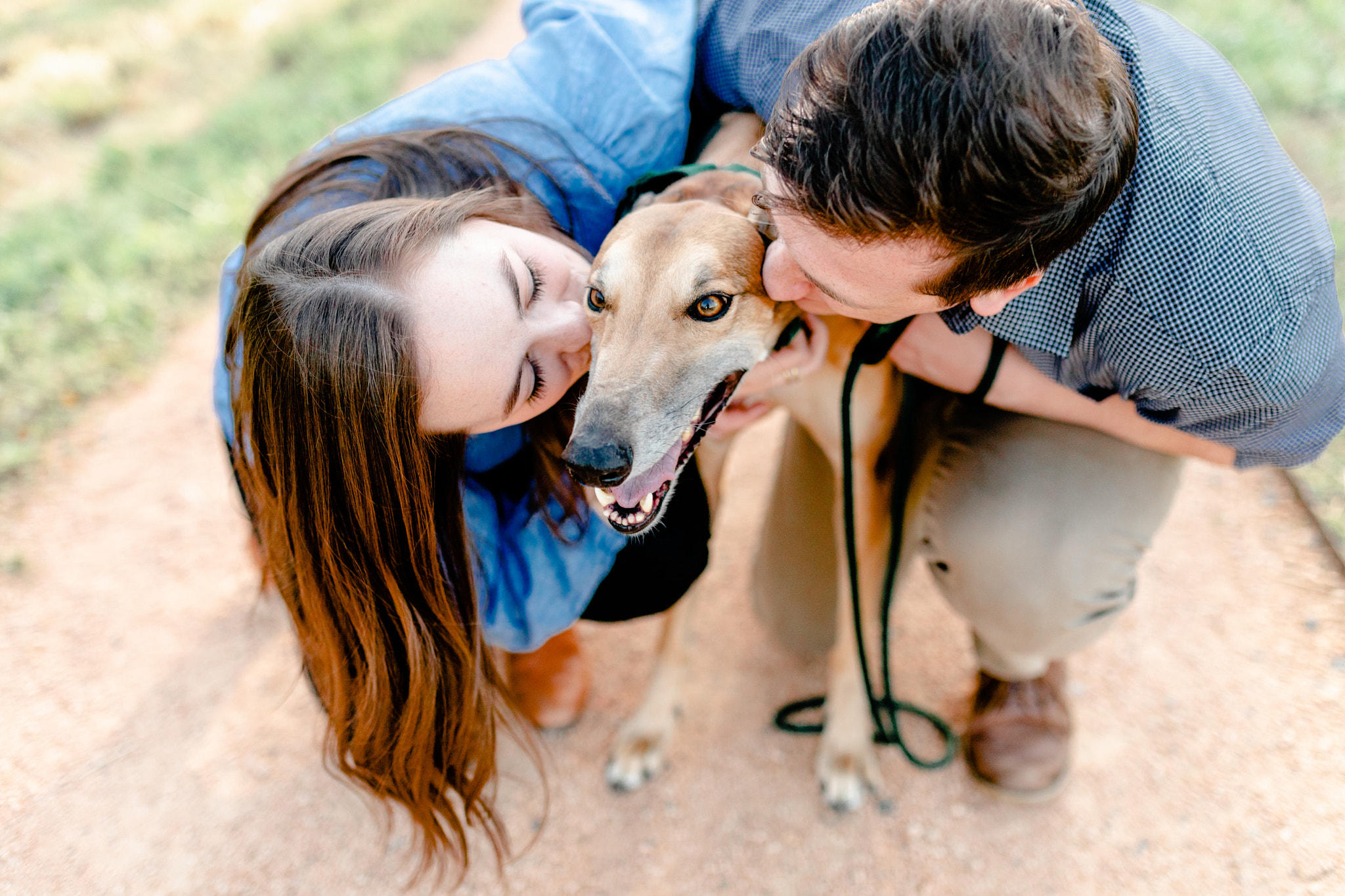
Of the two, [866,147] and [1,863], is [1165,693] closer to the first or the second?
[866,147]

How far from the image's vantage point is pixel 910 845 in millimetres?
2418

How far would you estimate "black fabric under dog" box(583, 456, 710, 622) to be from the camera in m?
2.44

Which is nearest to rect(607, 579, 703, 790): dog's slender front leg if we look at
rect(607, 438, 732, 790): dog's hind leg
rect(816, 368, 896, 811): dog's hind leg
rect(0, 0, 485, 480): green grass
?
rect(607, 438, 732, 790): dog's hind leg

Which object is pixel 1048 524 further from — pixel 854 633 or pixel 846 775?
pixel 846 775

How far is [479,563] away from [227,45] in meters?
7.60

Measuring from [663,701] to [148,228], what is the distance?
14.2ft

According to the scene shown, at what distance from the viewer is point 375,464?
5.99ft

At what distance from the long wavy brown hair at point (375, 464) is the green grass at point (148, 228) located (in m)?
2.50

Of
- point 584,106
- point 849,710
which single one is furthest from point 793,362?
point 849,710

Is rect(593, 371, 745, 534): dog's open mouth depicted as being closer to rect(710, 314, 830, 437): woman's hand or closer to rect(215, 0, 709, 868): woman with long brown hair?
rect(710, 314, 830, 437): woman's hand

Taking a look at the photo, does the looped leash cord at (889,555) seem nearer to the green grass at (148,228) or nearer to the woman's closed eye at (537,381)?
the woman's closed eye at (537,381)

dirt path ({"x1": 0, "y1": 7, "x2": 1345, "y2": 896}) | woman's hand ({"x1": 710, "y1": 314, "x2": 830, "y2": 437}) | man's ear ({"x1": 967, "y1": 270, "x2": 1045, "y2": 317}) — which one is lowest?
dirt path ({"x1": 0, "y1": 7, "x2": 1345, "y2": 896})

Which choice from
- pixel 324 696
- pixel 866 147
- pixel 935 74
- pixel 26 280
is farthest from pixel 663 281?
pixel 26 280

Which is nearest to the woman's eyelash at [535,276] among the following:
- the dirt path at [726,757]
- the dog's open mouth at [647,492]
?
the dog's open mouth at [647,492]
